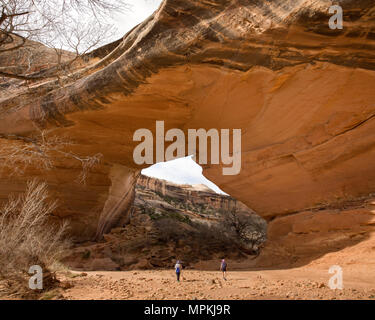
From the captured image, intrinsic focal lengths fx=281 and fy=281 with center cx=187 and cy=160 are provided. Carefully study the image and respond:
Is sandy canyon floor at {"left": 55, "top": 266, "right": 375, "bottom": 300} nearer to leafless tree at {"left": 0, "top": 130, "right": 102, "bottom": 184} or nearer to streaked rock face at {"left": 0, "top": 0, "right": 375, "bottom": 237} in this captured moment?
streaked rock face at {"left": 0, "top": 0, "right": 375, "bottom": 237}

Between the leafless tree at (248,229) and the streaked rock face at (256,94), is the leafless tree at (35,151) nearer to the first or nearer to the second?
the streaked rock face at (256,94)

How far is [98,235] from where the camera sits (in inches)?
420

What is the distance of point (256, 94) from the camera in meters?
6.07

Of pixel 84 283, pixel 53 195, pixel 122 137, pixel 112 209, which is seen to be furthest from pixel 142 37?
pixel 112 209

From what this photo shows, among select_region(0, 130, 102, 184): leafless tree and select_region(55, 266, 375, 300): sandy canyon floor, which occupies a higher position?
select_region(0, 130, 102, 184): leafless tree

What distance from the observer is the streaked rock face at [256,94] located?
5.11 meters

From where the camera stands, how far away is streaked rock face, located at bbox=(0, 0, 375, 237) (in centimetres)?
511

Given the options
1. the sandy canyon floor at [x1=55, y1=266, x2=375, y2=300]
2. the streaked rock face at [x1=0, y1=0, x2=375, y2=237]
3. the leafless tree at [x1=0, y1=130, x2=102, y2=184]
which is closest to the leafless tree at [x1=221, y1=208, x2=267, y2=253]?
the streaked rock face at [x1=0, y1=0, x2=375, y2=237]

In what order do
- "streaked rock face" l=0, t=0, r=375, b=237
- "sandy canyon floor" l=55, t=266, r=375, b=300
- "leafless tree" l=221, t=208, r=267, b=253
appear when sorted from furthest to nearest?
1. "leafless tree" l=221, t=208, r=267, b=253
2. "streaked rock face" l=0, t=0, r=375, b=237
3. "sandy canyon floor" l=55, t=266, r=375, b=300

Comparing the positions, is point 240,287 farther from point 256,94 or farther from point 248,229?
point 248,229

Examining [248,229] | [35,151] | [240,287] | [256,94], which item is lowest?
[240,287]

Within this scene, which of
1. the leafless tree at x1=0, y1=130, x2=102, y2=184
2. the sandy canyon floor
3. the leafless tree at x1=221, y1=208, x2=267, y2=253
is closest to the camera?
the sandy canyon floor

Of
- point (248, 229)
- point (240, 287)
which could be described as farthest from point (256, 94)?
point (248, 229)

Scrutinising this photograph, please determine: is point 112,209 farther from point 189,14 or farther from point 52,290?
point 189,14
